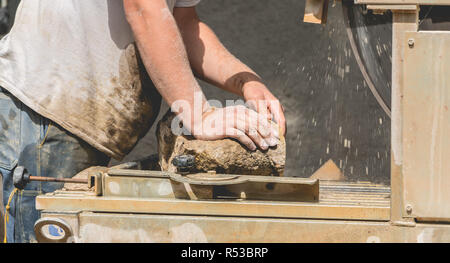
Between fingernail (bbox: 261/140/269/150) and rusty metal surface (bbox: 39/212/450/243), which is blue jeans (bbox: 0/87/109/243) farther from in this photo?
fingernail (bbox: 261/140/269/150)

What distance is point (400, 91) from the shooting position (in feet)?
5.95

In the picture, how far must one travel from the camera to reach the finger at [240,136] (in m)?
2.13

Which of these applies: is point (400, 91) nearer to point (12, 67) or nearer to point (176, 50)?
point (176, 50)

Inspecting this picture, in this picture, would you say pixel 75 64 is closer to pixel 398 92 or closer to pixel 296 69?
pixel 398 92

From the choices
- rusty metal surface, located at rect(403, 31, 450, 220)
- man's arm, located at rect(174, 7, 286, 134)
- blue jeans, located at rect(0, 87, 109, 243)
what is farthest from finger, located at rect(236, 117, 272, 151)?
blue jeans, located at rect(0, 87, 109, 243)

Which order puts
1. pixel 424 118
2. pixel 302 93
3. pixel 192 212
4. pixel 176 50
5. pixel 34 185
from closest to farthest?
pixel 424 118 → pixel 192 212 → pixel 176 50 → pixel 34 185 → pixel 302 93

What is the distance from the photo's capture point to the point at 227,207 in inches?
74.7

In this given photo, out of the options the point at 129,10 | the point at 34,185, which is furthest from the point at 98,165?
the point at 129,10

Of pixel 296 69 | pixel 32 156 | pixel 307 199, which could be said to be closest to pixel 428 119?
pixel 307 199

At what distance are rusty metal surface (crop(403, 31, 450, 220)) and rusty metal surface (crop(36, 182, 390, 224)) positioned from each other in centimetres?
14

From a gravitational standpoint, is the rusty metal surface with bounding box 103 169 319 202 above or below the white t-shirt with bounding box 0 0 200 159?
below

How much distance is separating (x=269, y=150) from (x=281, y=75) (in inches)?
93.1

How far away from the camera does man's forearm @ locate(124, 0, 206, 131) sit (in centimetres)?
215

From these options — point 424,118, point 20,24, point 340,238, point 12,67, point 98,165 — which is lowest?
point 340,238
